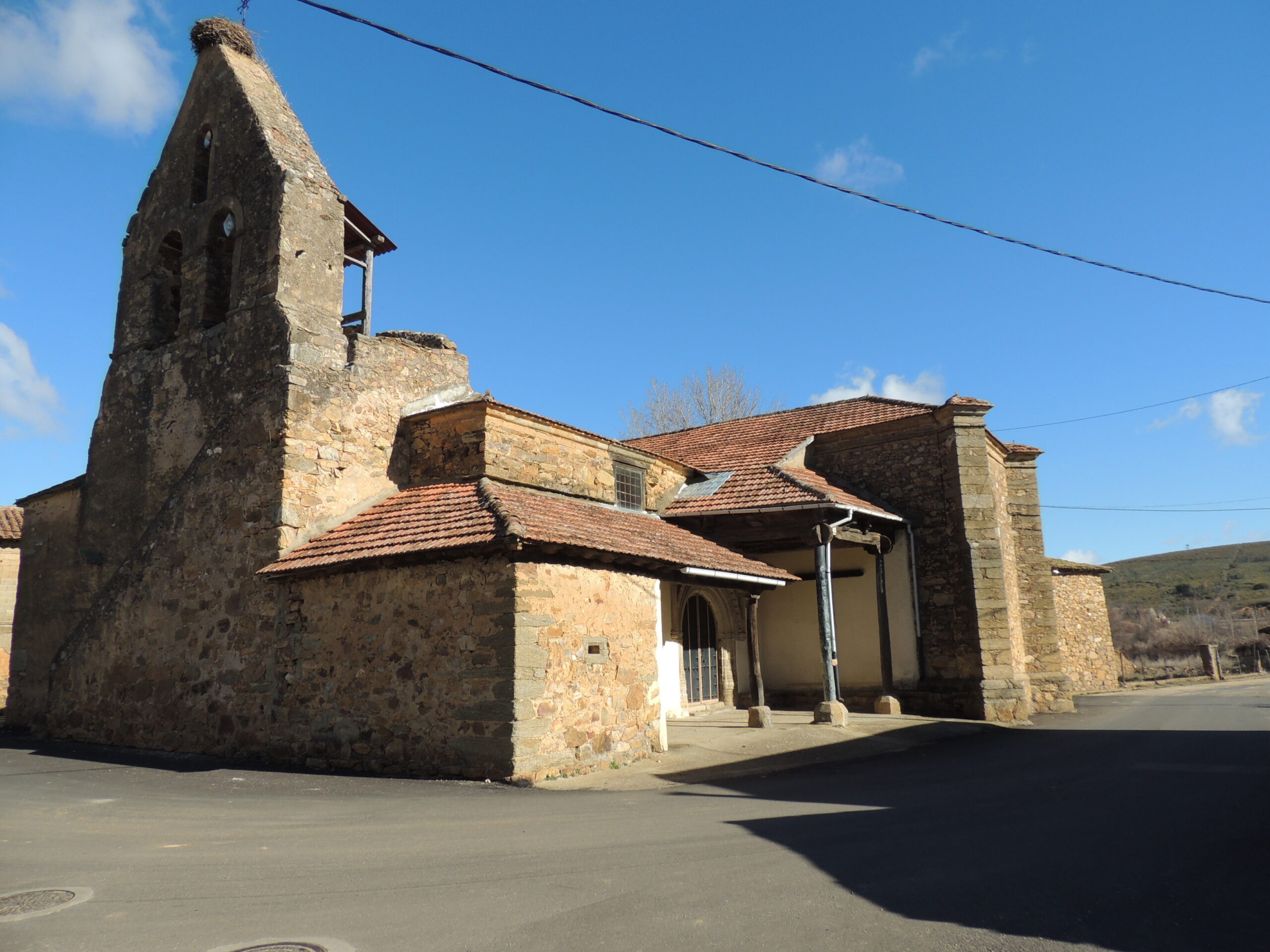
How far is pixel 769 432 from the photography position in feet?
59.7

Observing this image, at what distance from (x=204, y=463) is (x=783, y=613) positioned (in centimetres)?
1151

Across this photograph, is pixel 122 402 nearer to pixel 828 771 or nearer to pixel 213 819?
pixel 213 819

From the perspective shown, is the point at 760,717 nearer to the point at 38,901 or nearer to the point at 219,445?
the point at 219,445

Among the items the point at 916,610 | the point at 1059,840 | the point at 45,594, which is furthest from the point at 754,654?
the point at 45,594

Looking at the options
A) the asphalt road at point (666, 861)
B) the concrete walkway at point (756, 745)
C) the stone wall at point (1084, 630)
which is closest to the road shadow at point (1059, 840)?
the asphalt road at point (666, 861)

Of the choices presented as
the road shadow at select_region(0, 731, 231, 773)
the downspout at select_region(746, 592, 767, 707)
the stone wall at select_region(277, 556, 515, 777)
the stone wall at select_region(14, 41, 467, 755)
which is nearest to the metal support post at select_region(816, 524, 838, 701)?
the downspout at select_region(746, 592, 767, 707)

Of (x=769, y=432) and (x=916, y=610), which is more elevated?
(x=769, y=432)

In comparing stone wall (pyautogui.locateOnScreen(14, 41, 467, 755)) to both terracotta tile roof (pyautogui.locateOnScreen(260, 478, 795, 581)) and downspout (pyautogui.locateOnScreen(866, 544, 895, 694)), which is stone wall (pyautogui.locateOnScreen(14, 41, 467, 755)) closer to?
terracotta tile roof (pyautogui.locateOnScreen(260, 478, 795, 581))

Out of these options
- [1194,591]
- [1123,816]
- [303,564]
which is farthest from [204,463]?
[1194,591]

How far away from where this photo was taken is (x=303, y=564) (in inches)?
393

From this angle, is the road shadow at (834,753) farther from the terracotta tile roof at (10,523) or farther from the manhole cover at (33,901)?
the terracotta tile roof at (10,523)

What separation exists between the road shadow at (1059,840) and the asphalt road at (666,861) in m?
0.03

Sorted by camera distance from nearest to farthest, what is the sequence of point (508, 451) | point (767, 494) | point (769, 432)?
point (508, 451)
point (767, 494)
point (769, 432)

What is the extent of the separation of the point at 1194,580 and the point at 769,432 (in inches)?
2083
